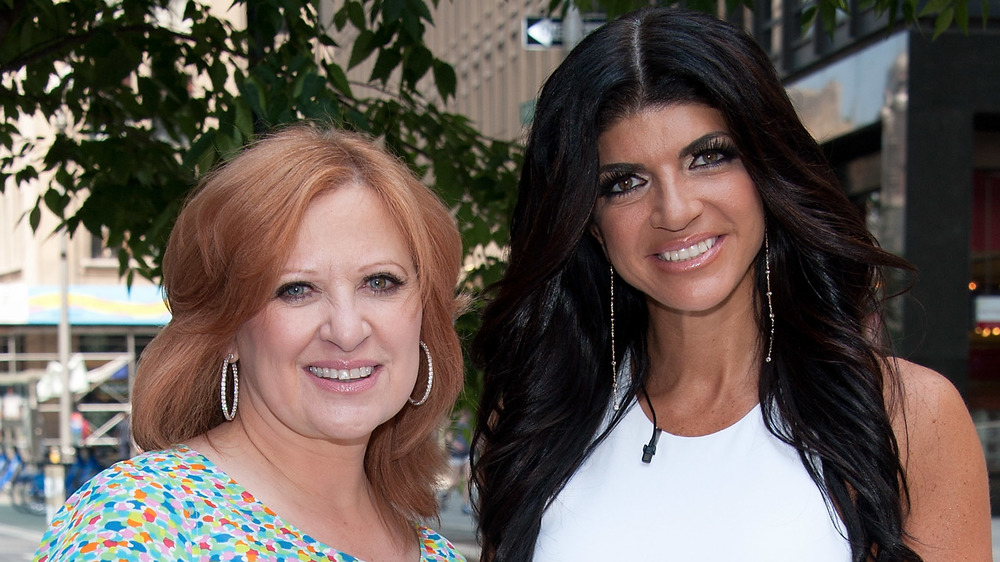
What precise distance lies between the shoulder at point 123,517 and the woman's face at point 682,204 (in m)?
1.06

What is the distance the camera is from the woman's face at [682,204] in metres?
2.38

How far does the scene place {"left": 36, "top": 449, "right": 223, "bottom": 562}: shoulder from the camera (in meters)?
1.73

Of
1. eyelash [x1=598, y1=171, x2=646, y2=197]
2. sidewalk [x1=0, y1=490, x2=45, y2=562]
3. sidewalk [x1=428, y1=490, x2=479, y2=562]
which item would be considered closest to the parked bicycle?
sidewalk [x1=0, y1=490, x2=45, y2=562]

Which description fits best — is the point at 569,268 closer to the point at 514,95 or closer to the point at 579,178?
the point at 579,178

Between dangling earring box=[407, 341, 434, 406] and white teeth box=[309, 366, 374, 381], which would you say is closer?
white teeth box=[309, 366, 374, 381]

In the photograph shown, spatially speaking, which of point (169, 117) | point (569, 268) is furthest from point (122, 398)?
point (569, 268)

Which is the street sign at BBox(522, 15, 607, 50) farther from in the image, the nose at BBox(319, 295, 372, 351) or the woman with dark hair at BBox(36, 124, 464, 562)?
the nose at BBox(319, 295, 372, 351)

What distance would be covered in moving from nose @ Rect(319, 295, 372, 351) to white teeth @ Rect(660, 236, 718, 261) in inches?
27.4

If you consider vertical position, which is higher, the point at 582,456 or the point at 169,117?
the point at 169,117

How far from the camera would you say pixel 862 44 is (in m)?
11.4

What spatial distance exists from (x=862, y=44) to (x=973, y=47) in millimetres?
1048

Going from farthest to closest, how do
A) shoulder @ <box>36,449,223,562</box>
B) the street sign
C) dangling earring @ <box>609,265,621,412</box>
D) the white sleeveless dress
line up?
the street sign
dangling earring @ <box>609,265,621,412</box>
the white sleeveless dress
shoulder @ <box>36,449,223,562</box>

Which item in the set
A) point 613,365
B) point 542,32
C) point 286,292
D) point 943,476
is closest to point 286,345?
point 286,292

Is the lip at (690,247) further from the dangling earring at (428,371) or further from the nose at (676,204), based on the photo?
the dangling earring at (428,371)
